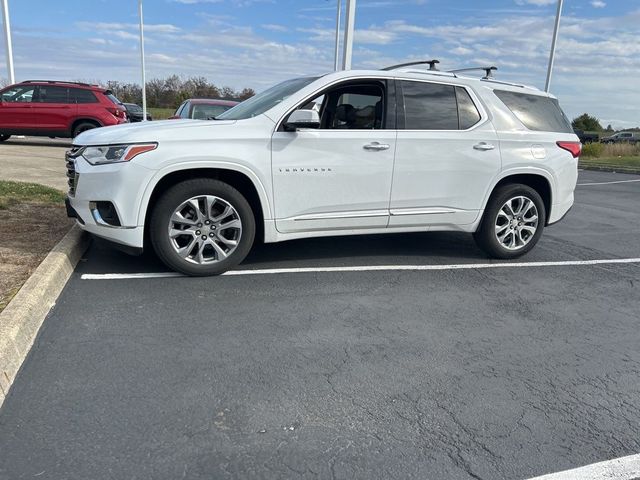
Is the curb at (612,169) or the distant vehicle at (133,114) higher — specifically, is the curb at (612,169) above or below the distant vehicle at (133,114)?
below

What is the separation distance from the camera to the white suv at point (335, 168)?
180 inches

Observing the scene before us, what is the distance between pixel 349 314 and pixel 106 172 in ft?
7.50

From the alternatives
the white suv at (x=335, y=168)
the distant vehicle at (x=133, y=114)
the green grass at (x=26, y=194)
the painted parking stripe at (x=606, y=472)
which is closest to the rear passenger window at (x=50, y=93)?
the distant vehicle at (x=133, y=114)

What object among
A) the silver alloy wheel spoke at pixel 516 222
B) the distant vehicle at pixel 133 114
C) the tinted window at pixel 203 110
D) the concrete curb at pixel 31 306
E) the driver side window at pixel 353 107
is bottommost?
the concrete curb at pixel 31 306

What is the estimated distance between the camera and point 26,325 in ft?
11.2

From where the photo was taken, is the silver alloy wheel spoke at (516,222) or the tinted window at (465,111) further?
the silver alloy wheel spoke at (516,222)

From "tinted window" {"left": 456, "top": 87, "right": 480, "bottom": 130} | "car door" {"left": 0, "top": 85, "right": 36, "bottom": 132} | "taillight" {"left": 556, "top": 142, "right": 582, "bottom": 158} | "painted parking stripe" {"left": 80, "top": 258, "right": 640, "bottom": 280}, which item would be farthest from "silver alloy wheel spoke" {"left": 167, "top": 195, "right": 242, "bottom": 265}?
"car door" {"left": 0, "top": 85, "right": 36, "bottom": 132}

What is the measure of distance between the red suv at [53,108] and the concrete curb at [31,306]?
11935 millimetres

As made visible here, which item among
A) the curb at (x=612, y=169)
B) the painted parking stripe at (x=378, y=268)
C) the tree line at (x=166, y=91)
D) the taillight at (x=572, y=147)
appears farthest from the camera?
the tree line at (x=166, y=91)

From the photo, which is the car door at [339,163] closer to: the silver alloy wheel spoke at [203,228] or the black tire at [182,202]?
the black tire at [182,202]

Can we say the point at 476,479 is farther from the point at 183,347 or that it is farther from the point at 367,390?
the point at 183,347

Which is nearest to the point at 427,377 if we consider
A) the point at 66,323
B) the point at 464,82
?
the point at 66,323

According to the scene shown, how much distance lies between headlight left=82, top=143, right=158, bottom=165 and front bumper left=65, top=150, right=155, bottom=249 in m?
→ 0.05

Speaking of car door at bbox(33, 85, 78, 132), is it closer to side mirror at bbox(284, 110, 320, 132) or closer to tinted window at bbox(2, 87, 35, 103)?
tinted window at bbox(2, 87, 35, 103)
